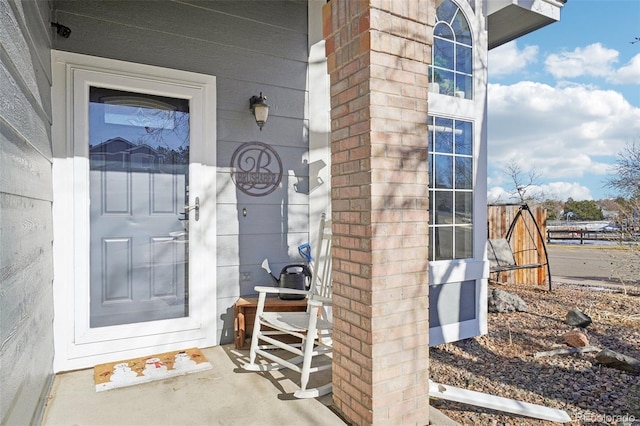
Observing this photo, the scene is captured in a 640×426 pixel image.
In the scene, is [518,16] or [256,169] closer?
[256,169]

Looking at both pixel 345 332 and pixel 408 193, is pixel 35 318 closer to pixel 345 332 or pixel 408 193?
pixel 345 332

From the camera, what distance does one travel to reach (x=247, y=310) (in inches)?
114

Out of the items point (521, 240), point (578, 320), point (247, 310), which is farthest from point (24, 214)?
point (521, 240)

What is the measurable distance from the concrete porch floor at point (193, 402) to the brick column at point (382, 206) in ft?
0.94

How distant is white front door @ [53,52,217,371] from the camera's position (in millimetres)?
2467

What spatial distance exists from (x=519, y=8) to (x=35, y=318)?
458cm

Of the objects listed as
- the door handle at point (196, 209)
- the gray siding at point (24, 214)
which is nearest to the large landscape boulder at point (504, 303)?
the door handle at point (196, 209)

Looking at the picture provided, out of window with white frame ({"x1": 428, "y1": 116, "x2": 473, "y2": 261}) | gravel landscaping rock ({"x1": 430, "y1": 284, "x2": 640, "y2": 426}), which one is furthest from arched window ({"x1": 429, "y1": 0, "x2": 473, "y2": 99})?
gravel landscaping rock ({"x1": 430, "y1": 284, "x2": 640, "y2": 426})

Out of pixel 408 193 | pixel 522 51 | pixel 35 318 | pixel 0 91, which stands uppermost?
pixel 522 51

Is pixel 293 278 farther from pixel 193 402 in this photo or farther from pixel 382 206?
pixel 382 206

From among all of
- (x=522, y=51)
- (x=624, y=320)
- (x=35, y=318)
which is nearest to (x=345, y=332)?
(x=35, y=318)

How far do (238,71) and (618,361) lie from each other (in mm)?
3784

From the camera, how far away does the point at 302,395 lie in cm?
210

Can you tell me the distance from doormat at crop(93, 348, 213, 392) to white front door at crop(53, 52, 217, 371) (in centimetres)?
10
